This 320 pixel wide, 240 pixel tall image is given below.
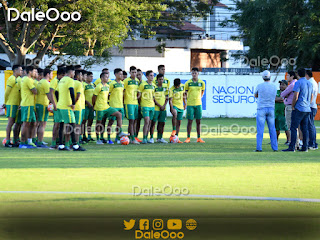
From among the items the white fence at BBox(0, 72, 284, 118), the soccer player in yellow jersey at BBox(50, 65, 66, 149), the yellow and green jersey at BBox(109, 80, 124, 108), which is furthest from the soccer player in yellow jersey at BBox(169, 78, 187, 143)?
the white fence at BBox(0, 72, 284, 118)

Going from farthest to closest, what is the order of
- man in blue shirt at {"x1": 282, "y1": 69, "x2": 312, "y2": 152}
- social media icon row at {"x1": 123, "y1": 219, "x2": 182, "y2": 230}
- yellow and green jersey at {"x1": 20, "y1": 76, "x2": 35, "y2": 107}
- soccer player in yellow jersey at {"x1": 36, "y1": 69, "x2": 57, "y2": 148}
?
soccer player in yellow jersey at {"x1": 36, "y1": 69, "x2": 57, "y2": 148}
yellow and green jersey at {"x1": 20, "y1": 76, "x2": 35, "y2": 107}
man in blue shirt at {"x1": 282, "y1": 69, "x2": 312, "y2": 152}
social media icon row at {"x1": 123, "y1": 219, "x2": 182, "y2": 230}

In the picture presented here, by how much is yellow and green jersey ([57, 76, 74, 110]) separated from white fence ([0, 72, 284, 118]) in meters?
19.1

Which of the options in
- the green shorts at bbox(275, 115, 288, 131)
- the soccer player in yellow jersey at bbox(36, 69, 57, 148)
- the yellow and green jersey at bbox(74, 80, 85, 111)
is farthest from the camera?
the green shorts at bbox(275, 115, 288, 131)

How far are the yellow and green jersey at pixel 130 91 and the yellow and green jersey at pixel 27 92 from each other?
109 inches

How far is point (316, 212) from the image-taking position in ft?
26.3

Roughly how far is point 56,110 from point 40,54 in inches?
1120

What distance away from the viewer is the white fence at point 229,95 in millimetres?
34500

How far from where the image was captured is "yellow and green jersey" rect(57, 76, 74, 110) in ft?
51.8

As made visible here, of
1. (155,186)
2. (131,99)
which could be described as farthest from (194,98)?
(155,186)

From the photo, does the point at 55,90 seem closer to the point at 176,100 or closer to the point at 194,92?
the point at 176,100

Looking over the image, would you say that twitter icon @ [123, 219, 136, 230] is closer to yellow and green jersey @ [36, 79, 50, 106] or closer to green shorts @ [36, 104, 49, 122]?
yellow and green jersey @ [36, 79, 50, 106]

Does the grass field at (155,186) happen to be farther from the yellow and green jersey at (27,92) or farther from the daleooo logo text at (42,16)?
the daleooo logo text at (42,16)

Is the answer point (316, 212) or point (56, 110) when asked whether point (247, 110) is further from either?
point (316, 212)

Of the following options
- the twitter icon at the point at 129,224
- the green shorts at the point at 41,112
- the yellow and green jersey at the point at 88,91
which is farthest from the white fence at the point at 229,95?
the twitter icon at the point at 129,224
